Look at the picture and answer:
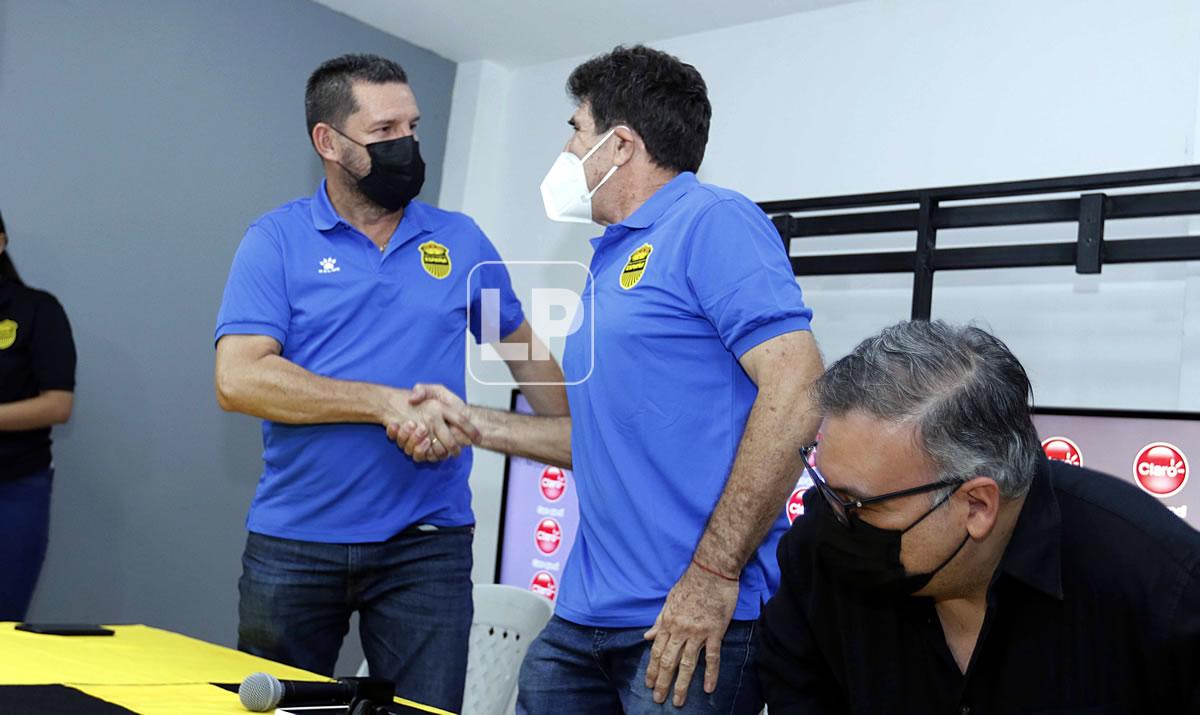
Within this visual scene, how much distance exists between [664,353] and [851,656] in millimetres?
545

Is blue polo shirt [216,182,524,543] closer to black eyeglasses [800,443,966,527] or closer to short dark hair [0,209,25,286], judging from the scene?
black eyeglasses [800,443,966,527]

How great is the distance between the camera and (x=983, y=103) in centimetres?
391

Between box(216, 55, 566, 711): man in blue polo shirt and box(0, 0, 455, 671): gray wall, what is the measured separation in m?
1.93

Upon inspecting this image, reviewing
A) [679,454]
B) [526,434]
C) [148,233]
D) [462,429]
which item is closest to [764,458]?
[679,454]

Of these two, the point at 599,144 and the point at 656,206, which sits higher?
the point at 599,144

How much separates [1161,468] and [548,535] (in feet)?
7.19

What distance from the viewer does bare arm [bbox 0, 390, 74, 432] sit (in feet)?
11.1

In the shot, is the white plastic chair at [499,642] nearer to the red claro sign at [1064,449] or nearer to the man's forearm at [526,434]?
the man's forearm at [526,434]

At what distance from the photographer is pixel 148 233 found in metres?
4.34

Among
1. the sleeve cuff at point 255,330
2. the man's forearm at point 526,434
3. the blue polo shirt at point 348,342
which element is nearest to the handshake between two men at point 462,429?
the man's forearm at point 526,434

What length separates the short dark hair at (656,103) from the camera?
2.10m

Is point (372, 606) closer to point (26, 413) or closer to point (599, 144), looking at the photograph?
point (599, 144)

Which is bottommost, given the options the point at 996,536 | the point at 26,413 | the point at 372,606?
the point at 372,606

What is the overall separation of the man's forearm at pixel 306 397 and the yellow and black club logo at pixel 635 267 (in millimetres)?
596
